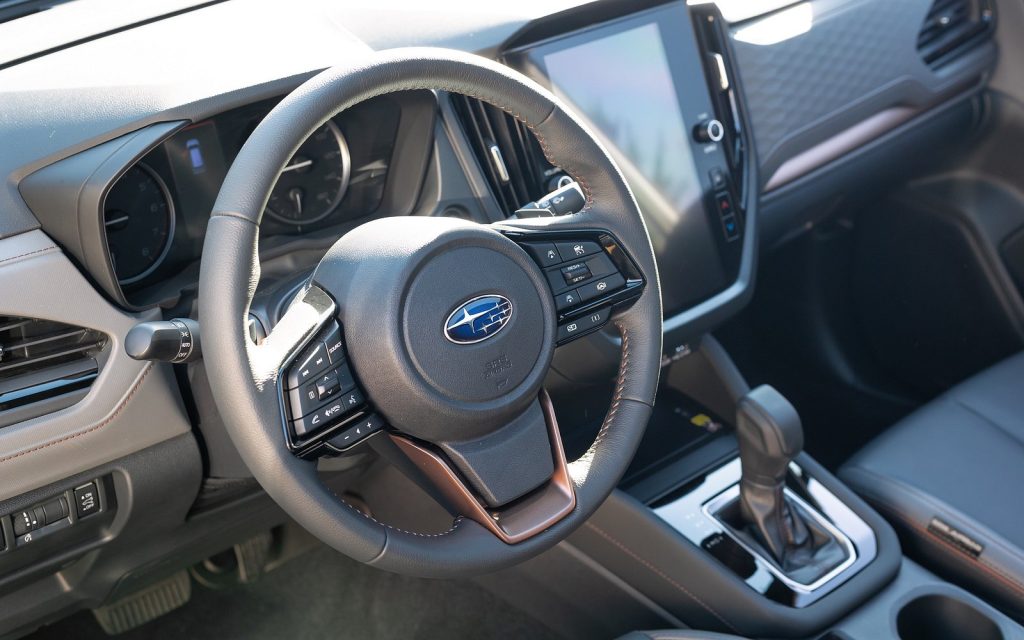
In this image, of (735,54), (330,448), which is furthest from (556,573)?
(735,54)

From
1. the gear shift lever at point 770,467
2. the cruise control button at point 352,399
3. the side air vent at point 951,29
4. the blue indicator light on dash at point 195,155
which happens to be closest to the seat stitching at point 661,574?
the gear shift lever at point 770,467

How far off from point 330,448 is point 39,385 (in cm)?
41

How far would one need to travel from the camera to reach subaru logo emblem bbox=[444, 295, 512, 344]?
106 cm

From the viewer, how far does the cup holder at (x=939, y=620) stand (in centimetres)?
148

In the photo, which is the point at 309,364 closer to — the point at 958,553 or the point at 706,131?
the point at 706,131

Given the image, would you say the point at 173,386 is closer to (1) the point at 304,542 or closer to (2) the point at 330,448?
(2) the point at 330,448

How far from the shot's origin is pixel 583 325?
3.88 feet

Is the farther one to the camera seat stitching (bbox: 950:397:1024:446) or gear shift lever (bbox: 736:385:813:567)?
seat stitching (bbox: 950:397:1024:446)

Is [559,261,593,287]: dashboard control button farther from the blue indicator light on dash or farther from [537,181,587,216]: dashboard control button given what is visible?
the blue indicator light on dash

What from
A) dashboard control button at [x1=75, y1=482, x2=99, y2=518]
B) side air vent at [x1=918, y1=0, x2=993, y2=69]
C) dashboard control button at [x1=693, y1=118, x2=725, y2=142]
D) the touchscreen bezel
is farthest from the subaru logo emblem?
side air vent at [x1=918, y1=0, x2=993, y2=69]

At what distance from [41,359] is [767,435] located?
3.26ft

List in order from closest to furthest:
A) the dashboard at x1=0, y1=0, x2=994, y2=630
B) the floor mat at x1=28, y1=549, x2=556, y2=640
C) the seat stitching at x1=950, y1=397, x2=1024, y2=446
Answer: the dashboard at x1=0, y1=0, x2=994, y2=630 < the seat stitching at x1=950, y1=397, x2=1024, y2=446 < the floor mat at x1=28, y1=549, x2=556, y2=640

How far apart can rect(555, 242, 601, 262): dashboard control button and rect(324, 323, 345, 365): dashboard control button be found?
28 centimetres

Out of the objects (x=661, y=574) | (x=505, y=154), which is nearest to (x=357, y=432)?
(x=505, y=154)
